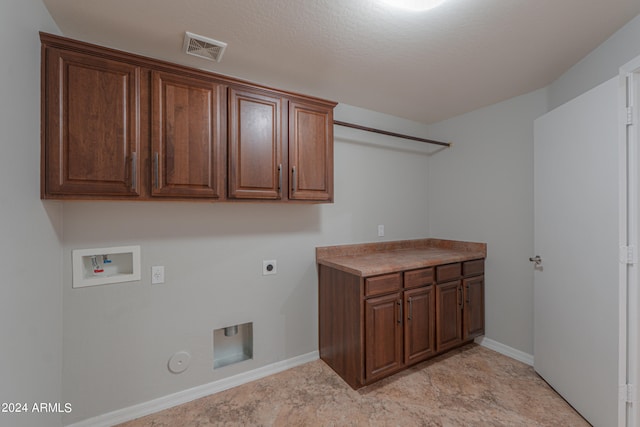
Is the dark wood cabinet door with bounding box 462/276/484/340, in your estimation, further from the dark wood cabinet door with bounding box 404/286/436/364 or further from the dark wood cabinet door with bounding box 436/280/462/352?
the dark wood cabinet door with bounding box 404/286/436/364

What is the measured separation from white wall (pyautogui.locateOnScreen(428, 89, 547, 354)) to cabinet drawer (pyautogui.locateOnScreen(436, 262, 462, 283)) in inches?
19.1

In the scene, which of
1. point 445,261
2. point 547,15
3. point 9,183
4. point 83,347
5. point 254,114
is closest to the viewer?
point 9,183

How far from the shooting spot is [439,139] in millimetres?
3406

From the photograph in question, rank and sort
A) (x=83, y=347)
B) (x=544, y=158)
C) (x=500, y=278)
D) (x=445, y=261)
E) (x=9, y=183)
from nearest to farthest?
(x=9, y=183), (x=83, y=347), (x=544, y=158), (x=445, y=261), (x=500, y=278)

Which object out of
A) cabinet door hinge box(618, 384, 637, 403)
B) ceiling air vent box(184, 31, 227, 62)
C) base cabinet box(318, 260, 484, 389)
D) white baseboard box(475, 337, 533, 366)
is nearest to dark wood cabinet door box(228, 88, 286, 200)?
ceiling air vent box(184, 31, 227, 62)

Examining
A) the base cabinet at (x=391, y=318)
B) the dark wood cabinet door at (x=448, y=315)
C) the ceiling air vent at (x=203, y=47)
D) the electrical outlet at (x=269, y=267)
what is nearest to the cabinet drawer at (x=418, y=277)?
the base cabinet at (x=391, y=318)

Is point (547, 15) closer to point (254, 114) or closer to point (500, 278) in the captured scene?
point (254, 114)

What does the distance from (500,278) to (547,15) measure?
2232 millimetres

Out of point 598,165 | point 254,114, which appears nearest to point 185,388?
point 254,114

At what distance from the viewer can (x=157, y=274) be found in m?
1.96

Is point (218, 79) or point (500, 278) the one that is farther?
point (500, 278)

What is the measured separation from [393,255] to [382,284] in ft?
2.25

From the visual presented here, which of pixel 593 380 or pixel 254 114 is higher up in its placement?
pixel 254 114

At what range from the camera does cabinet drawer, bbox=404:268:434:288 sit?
2.31 meters
